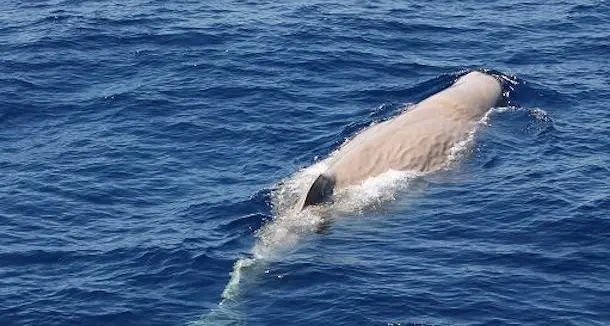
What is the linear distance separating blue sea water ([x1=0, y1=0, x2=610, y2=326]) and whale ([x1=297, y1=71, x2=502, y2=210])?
82 cm

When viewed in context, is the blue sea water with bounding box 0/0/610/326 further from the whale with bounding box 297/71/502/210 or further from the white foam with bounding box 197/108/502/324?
the whale with bounding box 297/71/502/210

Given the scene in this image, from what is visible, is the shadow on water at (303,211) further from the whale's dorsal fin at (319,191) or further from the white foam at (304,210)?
the whale's dorsal fin at (319,191)

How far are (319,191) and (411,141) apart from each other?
19.6 ft

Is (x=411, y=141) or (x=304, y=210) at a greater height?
(x=411, y=141)

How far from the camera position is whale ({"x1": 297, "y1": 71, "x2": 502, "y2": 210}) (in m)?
40.8

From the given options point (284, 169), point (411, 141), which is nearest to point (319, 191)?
point (284, 169)

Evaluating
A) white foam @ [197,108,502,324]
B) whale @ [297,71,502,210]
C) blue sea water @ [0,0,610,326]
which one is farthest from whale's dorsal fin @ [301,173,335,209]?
blue sea water @ [0,0,610,326]

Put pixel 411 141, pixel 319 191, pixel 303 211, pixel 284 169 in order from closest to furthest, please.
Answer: pixel 303 211 → pixel 319 191 → pixel 284 169 → pixel 411 141

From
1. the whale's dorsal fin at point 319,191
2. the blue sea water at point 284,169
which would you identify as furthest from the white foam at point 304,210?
the whale's dorsal fin at point 319,191

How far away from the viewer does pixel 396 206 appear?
39.0 meters

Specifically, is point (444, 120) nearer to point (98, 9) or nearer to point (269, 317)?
point (269, 317)

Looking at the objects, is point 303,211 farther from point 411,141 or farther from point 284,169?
point 411,141

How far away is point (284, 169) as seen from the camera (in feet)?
140

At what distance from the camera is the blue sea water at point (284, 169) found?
3275 centimetres
